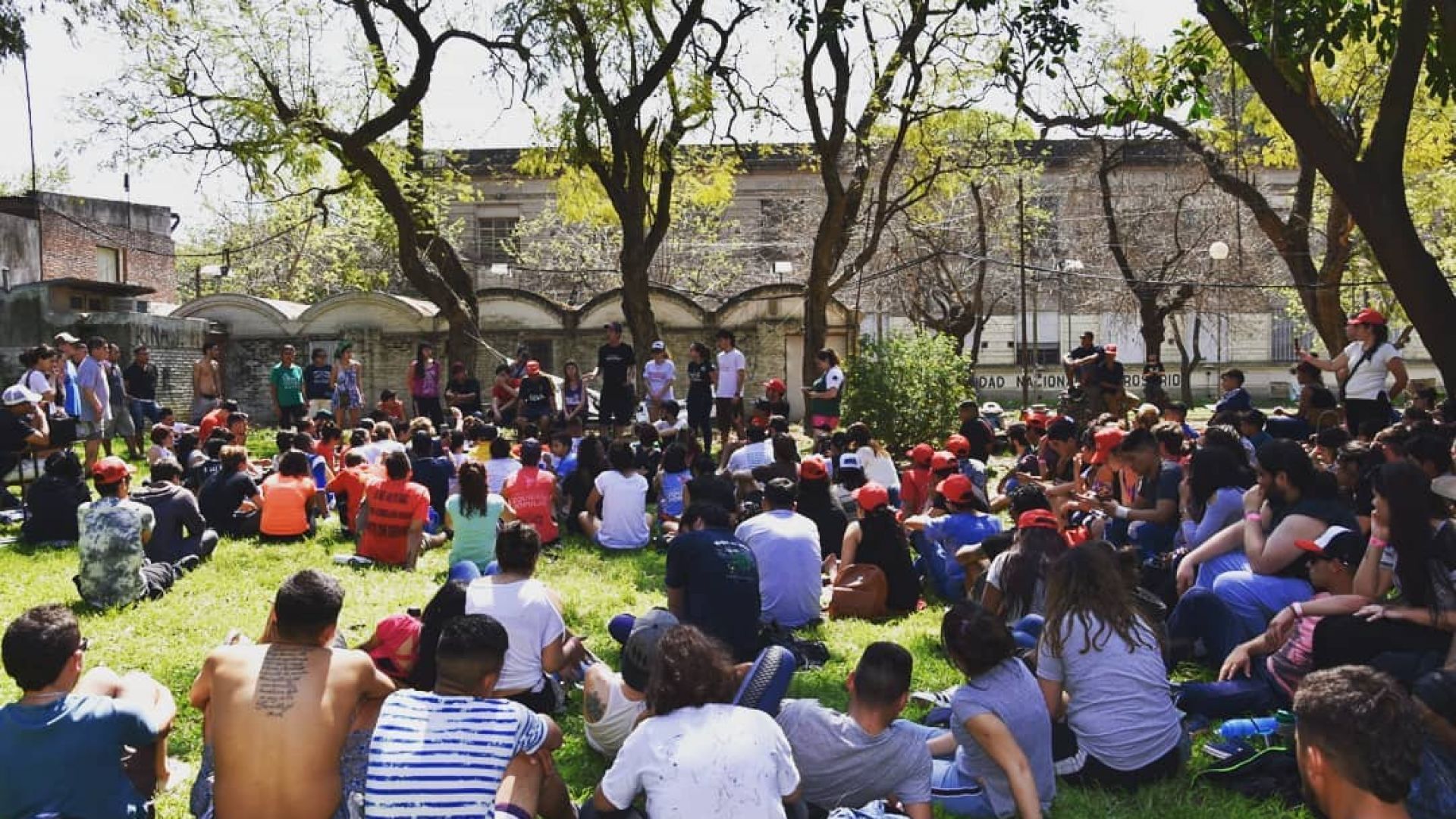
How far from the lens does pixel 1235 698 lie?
5.93m

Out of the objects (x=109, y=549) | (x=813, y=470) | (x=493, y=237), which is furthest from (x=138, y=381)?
(x=493, y=237)

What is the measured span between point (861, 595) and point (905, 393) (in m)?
9.39

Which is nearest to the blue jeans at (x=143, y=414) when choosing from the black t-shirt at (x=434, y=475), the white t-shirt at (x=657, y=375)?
the black t-shirt at (x=434, y=475)

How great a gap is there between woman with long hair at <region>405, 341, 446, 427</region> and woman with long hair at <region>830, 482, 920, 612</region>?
33.2 ft

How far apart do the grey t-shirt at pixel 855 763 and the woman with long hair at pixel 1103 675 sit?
84 cm

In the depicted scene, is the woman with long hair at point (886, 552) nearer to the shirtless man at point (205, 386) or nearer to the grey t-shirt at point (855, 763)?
the grey t-shirt at point (855, 763)

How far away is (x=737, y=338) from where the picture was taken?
82.5 ft

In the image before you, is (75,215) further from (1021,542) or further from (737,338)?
(1021,542)

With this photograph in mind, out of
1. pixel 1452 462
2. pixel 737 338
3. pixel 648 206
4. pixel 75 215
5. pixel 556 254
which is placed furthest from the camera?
pixel 556 254

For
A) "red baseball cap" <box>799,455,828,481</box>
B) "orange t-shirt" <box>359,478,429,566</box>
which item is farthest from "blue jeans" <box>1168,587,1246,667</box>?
"orange t-shirt" <box>359,478,429,566</box>

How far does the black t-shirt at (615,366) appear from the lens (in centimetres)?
1653

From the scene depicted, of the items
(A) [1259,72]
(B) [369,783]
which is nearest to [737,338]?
(A) [1259,72]

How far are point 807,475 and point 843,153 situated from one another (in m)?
26.1

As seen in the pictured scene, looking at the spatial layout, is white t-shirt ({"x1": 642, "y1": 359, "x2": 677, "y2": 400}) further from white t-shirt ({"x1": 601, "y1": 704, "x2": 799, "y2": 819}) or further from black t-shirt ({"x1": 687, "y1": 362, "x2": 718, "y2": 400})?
white t-shirt ({"x1": 601, "y1": 704, "x2": 799, "y2": 819})
